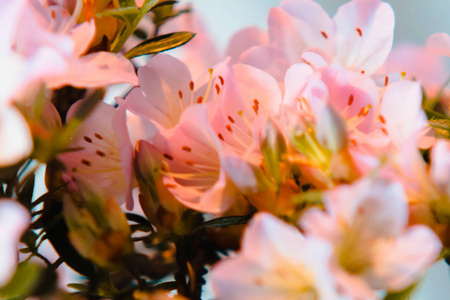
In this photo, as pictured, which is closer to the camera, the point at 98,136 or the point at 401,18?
the point at 98,136

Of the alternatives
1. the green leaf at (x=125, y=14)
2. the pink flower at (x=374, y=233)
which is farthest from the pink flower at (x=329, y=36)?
the pink flower at (x=374, y=233)

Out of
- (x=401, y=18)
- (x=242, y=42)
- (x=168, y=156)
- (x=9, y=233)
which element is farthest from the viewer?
(x=401, y=18)

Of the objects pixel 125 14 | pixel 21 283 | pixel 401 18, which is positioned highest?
pixel 125 14

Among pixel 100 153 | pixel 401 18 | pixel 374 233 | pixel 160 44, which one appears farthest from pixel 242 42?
pixel 401 18

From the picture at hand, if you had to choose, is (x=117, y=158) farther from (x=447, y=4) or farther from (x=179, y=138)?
(x=447, y=4)

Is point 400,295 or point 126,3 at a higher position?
point 126,3

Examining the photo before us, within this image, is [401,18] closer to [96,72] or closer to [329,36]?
[329,36]
